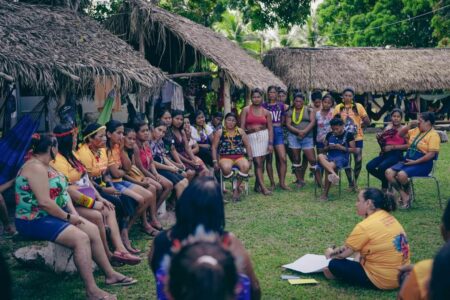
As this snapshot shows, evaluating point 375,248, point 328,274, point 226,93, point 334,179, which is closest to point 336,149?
point 334,179

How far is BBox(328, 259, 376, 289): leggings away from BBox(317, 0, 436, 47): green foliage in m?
24.1

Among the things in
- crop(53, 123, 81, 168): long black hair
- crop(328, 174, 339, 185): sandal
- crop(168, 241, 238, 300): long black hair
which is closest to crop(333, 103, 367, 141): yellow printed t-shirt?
crop(328, 174, 339, 185): sandal

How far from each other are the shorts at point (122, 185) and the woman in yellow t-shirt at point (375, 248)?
2.75 meters

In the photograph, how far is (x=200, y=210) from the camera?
2789mm

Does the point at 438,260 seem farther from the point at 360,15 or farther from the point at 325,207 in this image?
the point at 360,15

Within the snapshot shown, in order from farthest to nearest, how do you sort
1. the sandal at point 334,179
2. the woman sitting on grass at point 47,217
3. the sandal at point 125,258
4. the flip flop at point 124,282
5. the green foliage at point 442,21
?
the green foliage at point 442,21 → the sandal at point 334,179 → the sandal at point 125,258 → the flip flop at point 124,282 → the woman sitting on grass at point 47,217

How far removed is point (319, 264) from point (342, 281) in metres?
0.39

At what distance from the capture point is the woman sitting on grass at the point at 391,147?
27.9 feet

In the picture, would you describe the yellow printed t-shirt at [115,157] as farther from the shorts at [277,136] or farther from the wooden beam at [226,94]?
the wooden beam at [226,94]

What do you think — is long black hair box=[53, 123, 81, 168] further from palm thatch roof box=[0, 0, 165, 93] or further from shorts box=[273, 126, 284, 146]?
shorts box=[273, 126, 284, 146]

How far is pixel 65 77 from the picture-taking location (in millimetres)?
7672

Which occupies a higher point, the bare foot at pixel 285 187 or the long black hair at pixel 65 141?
the long black hair at pixel 65 141

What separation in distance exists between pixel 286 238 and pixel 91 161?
8.39 feet

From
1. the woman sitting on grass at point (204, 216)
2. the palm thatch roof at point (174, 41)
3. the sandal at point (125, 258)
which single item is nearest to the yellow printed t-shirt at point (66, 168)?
the sandal at point (125, 258)
